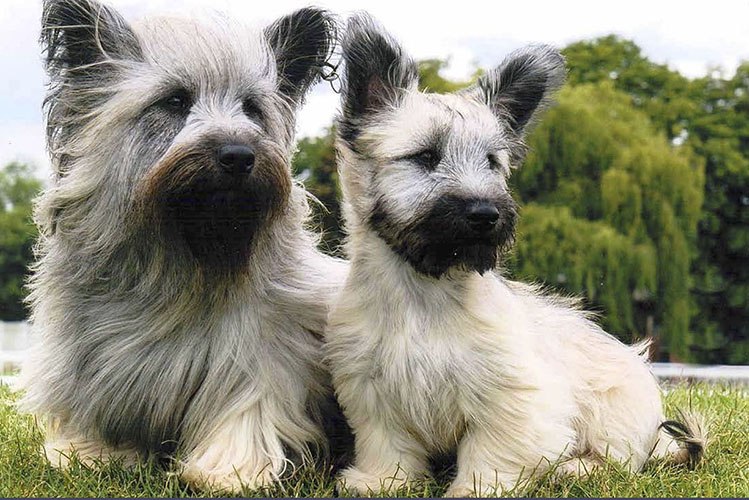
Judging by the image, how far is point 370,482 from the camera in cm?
462

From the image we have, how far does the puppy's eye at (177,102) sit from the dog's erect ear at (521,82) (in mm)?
1397

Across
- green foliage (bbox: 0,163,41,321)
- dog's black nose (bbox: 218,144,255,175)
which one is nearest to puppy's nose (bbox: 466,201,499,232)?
dog's black nose (bbox: 218,144,255,175)

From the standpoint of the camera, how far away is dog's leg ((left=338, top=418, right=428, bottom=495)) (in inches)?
182

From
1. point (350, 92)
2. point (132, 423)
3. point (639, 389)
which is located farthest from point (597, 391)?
point (132, 423)

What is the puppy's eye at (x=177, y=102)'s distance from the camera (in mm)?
4711

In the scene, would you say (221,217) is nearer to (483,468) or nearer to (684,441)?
(483,468)

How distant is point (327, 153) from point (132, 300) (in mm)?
21788

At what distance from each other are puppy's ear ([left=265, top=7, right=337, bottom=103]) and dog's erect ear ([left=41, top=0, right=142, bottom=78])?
0.71m

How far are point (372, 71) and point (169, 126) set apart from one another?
39.5 inches

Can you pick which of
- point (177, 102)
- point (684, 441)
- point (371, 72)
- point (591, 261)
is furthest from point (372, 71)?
point (591, 261)

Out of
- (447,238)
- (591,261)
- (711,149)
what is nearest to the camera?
(447,238)

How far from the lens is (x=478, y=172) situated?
458 cm

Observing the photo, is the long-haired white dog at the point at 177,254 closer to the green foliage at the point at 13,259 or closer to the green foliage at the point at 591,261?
the green foliage at the point at 591,261

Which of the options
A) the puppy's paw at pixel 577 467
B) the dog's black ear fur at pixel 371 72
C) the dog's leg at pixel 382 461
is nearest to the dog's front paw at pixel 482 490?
the dog's leg at pixel 382 461
